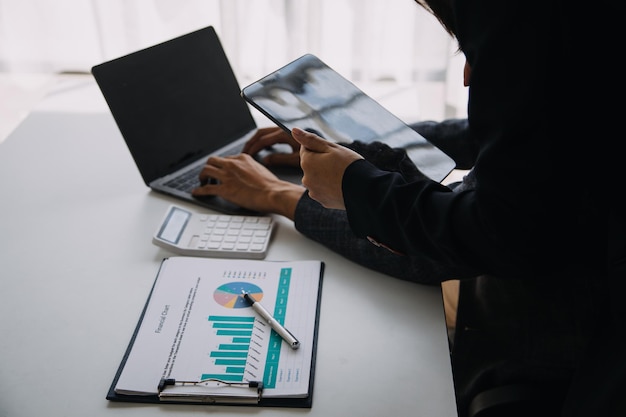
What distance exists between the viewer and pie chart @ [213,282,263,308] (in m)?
0.88

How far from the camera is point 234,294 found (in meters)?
0.90

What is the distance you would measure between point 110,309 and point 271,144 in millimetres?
494

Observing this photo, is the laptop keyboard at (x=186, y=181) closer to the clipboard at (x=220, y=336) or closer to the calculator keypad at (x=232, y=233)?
the calculator keypad at (x=232, y=233)

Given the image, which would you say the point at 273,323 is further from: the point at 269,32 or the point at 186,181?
the point at 269,32

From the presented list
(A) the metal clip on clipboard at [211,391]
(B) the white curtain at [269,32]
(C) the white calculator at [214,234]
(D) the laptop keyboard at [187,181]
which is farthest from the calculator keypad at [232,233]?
(B) the white curtain at [269,32]

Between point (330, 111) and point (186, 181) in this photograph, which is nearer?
point (330, 111)

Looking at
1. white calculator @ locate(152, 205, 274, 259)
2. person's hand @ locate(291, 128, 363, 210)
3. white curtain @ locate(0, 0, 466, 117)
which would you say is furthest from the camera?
white curtain @ locate(0, 0, 466, 117)

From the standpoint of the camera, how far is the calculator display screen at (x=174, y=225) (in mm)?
1014

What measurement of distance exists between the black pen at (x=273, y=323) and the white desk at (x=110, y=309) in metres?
0.04

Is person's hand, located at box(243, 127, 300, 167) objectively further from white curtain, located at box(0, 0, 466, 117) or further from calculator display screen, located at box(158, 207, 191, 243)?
white curtain, located at box(0, 0, 466, 117)

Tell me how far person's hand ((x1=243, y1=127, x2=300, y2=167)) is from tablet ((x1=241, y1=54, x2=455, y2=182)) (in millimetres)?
188

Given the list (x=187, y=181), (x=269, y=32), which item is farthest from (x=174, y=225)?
(x=269, y=32)

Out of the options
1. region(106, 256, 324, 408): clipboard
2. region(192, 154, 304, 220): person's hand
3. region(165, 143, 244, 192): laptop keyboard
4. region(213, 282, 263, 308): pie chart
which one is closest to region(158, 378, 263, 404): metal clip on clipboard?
region(106, 256, 324, 408): clipboard

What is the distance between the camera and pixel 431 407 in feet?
2.39
